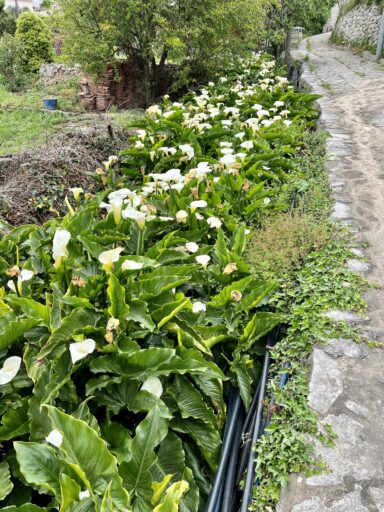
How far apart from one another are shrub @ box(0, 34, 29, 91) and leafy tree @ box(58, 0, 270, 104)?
6.12 m

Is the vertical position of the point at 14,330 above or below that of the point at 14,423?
above

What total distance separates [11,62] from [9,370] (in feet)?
48.1

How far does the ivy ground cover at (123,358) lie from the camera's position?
1629mm

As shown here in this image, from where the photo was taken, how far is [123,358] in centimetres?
205

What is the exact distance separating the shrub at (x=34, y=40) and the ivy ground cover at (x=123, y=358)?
14533 mm

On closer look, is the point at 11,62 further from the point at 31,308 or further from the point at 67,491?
the point at 67,491

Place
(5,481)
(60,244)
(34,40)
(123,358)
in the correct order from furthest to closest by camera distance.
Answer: (34,40) < (60,244) < (123,358) < (5,481)

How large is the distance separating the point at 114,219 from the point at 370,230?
6.28 feet

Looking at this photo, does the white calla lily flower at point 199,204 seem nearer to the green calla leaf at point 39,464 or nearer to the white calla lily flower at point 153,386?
the white calla lily flower at point 153,386

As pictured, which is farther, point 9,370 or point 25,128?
point 25,128

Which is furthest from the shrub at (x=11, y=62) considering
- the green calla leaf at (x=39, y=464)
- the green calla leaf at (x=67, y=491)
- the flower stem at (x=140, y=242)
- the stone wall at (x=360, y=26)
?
the green calla leaf at (x=67, y=491)

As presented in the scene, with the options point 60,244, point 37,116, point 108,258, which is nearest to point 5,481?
point 108,258

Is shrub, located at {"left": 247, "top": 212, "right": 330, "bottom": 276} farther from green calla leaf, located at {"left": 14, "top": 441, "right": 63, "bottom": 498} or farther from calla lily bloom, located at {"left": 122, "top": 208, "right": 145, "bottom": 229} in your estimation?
green calla leaf, located at {"left": 14, "top": 441, "right": 63, "bottom": 498}

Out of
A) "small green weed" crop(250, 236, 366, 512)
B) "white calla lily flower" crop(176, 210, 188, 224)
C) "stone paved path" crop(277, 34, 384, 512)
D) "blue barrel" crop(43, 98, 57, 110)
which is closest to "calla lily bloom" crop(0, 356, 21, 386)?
"small green weed" crop(250, 236, 366, 512)
